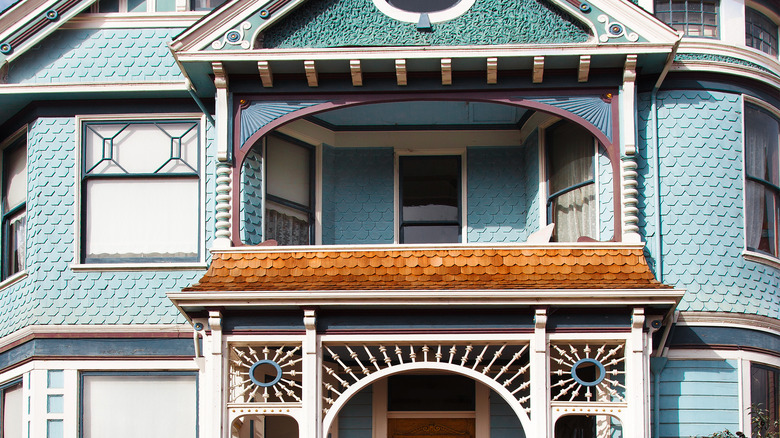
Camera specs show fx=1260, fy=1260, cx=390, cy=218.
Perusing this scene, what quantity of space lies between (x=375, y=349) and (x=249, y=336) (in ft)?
5.55

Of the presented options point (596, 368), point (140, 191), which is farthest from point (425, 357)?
point (140, 191)

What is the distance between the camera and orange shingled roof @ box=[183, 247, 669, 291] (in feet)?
47.0

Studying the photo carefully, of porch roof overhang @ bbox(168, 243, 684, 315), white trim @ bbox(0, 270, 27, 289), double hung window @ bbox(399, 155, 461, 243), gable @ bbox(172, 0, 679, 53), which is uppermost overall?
gable @ bbox(172, 0, 679, 53)

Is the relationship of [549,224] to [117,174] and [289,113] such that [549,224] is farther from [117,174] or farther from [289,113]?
[117,174]

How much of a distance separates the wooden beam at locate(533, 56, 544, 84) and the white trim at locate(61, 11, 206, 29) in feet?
15.1

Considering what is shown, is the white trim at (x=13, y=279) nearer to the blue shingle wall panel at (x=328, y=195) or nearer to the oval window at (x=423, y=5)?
the blue shingle wall panel at (x=328, y=195)

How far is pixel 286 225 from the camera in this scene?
55.1 ft

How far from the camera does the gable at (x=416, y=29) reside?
15.5 m

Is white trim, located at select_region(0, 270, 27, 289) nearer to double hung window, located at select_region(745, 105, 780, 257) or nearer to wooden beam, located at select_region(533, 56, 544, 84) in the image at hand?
wooden beam, located at select_region(533, 56, 544, 84)

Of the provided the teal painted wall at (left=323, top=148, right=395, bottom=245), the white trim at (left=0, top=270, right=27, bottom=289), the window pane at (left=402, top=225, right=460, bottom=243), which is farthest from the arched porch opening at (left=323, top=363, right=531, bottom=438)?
the white trim at (left=0, top=270, right=27, bottom=289)

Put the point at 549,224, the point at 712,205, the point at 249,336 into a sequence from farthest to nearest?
the point at 549,224 → the point at 712,205 → the point at 249,336

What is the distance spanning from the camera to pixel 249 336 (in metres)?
14.3

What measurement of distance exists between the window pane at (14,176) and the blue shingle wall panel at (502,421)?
271 inches

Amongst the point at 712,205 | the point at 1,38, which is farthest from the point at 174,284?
the point at 712,205
